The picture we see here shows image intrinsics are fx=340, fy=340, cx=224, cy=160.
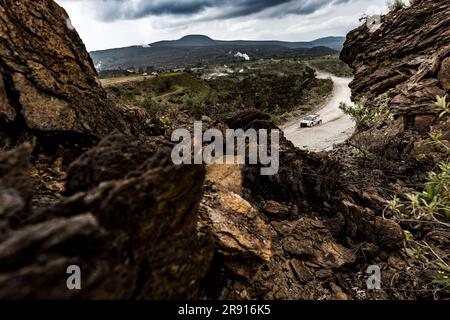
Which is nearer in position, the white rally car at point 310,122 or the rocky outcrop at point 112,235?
the rocky outcrop at point 112,235

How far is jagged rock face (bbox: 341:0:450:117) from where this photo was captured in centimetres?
1251

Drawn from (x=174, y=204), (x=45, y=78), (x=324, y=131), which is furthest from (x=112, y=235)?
(x=324, y=131)

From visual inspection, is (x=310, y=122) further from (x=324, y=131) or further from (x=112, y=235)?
(x=112, y=235)

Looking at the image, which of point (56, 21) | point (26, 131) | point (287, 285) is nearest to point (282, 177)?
point (287, 285)

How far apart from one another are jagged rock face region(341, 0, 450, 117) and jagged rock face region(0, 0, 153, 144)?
1078cm

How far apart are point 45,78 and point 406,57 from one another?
1510 cm

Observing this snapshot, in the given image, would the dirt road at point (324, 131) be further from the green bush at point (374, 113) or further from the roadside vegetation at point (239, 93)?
the green bush at point (374, 113)

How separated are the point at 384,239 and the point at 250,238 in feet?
10.4

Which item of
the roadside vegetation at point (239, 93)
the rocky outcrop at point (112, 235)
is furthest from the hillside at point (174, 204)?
the roadside vegetation at point (239, 93)

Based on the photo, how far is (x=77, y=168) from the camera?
3.65 m

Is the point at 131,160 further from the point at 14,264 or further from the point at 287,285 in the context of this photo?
the point at 287,285

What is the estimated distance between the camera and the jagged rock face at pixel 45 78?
227 inches

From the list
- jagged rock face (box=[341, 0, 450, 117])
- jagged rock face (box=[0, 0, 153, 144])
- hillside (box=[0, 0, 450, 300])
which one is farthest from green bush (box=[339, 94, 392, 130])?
jagged rock face (box=[0, 0, 153, 144])

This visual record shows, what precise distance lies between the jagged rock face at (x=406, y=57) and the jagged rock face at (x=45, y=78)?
10784 mm
